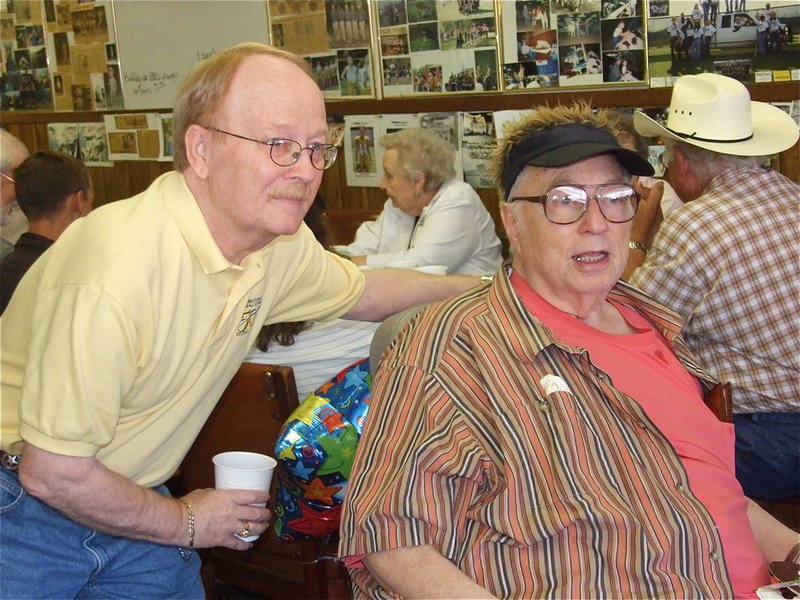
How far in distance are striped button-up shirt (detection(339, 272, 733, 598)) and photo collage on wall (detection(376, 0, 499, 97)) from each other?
2.70 metres

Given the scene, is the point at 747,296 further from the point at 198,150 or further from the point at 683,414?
the point at 198,150

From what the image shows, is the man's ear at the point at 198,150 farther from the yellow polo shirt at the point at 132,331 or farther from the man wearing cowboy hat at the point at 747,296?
the man wearing cowboy hat at the point at 747,296

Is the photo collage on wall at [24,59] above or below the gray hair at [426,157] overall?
above

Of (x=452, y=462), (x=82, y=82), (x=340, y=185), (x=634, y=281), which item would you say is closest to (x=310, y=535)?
(x=452, y=462)

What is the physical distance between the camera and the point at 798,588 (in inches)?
56.0

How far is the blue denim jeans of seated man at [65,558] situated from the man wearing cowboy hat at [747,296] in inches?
54.6

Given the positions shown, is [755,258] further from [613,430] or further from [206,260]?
[206,260]

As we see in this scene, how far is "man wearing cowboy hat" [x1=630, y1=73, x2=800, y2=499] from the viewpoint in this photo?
2.35 m

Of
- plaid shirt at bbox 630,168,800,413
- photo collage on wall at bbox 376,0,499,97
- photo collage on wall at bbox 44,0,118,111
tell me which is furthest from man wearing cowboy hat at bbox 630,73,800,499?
photo collage on wall at bbox 44,0,118,111

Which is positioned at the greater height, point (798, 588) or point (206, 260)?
point (206, 260)

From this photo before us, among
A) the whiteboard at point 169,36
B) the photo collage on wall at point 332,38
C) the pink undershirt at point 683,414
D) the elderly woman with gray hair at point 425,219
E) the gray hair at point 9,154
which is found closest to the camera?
the pink undershirt at point 683,414

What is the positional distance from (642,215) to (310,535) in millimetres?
1667

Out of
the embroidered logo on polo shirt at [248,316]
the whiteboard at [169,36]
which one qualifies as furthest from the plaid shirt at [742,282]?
the whiteboard at [169,36]

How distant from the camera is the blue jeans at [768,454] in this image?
236 cm
